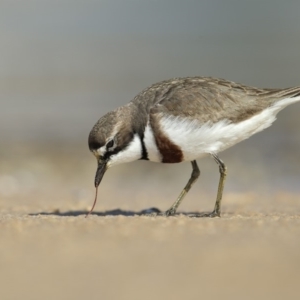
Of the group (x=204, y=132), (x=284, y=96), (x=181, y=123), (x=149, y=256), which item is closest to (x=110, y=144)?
(x=181, y=123)

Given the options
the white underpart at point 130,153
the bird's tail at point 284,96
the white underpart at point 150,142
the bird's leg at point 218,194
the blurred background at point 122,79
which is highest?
the bird's tail at point 284,96

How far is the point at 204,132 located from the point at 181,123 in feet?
0.95

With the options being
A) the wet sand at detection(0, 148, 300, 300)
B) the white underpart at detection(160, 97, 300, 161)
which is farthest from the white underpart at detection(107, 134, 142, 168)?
the wet sand at detection(0, 148, 300, 300)

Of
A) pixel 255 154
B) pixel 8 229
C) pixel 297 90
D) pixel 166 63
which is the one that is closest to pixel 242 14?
pixel 166 63

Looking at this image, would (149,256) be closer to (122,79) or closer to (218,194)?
(218,194)

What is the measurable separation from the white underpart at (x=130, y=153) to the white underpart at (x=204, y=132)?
0.38 meters

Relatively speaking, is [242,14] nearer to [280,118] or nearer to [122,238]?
[280,118]

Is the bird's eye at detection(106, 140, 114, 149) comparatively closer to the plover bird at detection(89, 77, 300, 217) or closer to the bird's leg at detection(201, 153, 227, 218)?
the plover bird at detection(89, 77, 300, 217)

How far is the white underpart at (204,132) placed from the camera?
29.2ft

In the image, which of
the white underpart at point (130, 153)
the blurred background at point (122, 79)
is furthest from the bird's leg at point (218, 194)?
the blurred background at point (122, 79)

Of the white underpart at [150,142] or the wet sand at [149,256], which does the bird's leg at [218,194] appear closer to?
the wet sand at [149,256]

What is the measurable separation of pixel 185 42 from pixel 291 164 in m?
18.8

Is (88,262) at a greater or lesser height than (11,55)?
greater

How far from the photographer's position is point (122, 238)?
22.4ft
